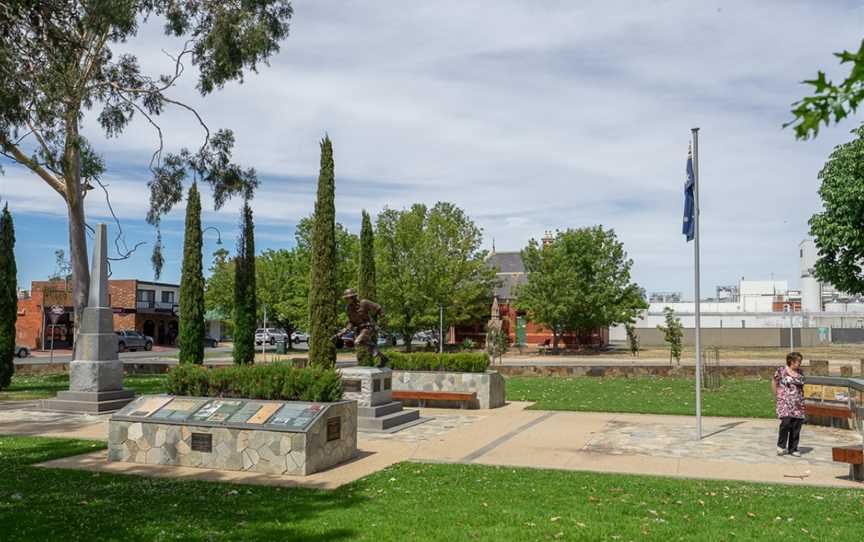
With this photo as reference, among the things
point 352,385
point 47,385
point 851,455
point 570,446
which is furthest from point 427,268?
point 851,455

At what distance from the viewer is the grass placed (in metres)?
6.82

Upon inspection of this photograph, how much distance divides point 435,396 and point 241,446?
8439mm

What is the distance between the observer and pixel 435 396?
18047 millimetres

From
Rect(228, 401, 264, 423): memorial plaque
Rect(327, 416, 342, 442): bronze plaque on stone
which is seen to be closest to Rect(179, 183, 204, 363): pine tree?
Rect(228, 401, 264, 423): memorial plaque

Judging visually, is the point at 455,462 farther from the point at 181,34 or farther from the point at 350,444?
the point at 181,34

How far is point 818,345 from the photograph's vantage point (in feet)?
197

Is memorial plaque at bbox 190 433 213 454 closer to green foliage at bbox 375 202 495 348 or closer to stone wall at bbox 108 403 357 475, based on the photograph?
stone wall at bbox 108 403 357 475

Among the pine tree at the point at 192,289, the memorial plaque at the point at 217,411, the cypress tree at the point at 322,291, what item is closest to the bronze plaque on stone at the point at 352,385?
the memorial plaque at the point at 217,411

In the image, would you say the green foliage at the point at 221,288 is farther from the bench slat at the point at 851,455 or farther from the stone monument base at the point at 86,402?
the bench slat at the point at 851,455

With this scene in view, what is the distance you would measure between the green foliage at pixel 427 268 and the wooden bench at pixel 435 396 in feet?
87.5

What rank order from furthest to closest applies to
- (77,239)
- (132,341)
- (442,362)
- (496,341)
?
(132,341) → (496,341) → (77,239) → (442,362)

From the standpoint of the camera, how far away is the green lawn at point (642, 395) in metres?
17.4

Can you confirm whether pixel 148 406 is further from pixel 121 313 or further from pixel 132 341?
pixel 121 313


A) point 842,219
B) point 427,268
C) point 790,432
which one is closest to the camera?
point 790,432
